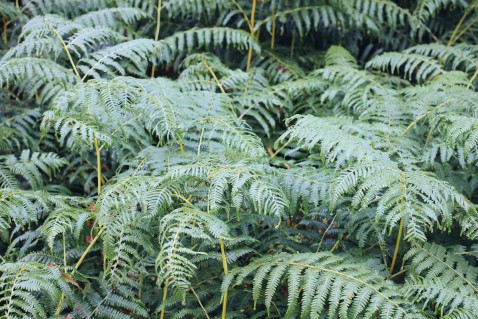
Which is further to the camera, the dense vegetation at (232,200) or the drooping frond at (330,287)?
the dense vegetation at (232,200)

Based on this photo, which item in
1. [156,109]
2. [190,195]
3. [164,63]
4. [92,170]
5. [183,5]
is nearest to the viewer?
[190,195]

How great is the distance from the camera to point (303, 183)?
2492 mm

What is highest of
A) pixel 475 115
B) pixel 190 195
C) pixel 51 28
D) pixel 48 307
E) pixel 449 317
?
pixel 51 28

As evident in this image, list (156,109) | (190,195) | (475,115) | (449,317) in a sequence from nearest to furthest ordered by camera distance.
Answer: (449,317) → (190,195) → (156,109) → (475,115)

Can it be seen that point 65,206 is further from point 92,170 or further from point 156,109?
point 92,170

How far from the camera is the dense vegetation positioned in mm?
2158

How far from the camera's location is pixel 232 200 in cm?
218

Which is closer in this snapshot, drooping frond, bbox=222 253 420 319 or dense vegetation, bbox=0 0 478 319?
drooping frond, bbox=222 253 420 319

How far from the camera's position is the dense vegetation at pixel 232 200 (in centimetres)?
216

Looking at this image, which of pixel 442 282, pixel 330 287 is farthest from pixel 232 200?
pixel 442 282

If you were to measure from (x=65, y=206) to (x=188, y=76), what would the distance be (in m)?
1.57

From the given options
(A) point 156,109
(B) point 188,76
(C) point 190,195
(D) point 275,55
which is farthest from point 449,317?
(D) point 275,55

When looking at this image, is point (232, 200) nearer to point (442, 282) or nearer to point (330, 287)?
point (330, 287)

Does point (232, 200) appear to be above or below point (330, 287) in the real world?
above
